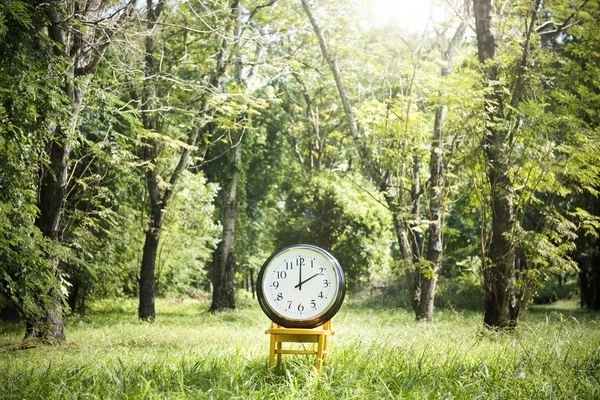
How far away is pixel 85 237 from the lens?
38.8ft

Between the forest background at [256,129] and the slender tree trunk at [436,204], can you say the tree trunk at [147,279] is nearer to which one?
the forest background at [256,129]

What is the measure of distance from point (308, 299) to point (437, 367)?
127 cm

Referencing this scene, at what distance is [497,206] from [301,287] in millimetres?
4497

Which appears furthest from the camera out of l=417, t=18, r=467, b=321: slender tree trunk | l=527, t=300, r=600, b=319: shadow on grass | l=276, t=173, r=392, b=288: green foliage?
l=276, t=173, r=392, b=288: green foliage

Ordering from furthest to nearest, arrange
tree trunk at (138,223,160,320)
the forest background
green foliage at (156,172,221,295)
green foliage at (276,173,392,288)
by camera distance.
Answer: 1. green foliage at (276,173,392,288)
2. green foliage at (156,172,221,295)
3. tree trunk at (138,223,160,320)
4. the forest background

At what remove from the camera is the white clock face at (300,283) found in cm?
473

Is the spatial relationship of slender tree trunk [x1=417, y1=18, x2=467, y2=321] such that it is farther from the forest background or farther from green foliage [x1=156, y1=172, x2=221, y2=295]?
green foliage [x1=156, y1=172, x2=221, y2=295]

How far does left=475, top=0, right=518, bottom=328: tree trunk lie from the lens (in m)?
8.12

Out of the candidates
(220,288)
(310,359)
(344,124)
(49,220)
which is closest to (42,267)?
(49,220)

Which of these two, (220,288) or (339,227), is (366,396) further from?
(339,227)

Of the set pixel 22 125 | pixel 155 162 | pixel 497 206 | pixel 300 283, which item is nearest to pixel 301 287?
pixel 300 283

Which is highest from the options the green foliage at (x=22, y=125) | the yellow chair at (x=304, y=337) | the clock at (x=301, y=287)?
the green foliage at (x=22, y=125)

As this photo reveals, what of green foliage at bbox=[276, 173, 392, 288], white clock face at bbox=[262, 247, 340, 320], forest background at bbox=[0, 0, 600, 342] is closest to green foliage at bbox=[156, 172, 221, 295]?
forest background at bbox=[0, 0, 600, 342]

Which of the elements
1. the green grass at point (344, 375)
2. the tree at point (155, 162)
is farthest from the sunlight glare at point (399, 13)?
the green grass at point (344, 375)
